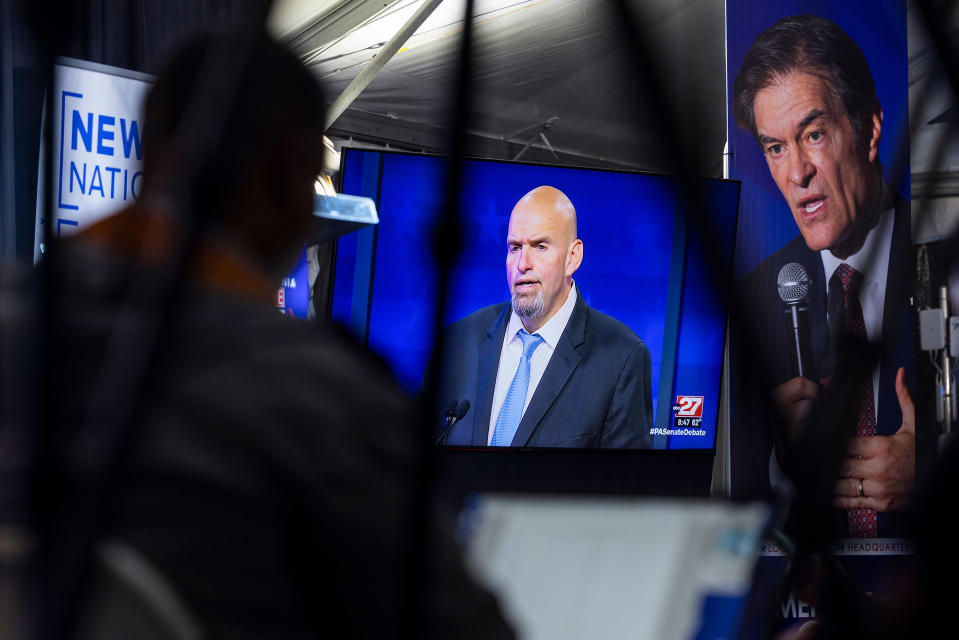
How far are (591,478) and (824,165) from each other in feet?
3.27

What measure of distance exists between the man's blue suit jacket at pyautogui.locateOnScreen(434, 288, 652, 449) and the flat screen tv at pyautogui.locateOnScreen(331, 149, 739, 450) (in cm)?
2

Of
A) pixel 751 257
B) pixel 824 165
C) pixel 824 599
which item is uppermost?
pixel 824 165

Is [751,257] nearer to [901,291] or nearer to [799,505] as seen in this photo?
[901,291]

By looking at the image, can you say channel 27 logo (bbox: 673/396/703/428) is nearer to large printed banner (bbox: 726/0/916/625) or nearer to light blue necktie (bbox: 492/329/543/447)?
large printed banner (bbox: 726/0/916/625)

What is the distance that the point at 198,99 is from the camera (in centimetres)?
40

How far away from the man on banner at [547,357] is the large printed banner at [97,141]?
94 cm

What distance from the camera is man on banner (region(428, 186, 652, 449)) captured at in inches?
83.1

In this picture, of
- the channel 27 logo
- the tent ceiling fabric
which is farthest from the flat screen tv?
the tent ceiling fabric

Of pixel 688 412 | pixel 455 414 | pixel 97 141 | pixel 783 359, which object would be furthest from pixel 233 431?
pixel 783 359

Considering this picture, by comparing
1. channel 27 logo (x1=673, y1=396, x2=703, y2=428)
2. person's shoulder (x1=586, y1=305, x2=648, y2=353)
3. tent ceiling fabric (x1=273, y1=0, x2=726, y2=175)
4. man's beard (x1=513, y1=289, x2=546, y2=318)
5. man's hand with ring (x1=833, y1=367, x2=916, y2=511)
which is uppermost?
tent ceiling fabric (x1=273, y1=0, x2=726, y2=175)

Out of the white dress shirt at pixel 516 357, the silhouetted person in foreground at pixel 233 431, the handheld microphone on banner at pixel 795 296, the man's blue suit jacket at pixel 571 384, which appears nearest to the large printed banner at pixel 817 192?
the handheld microphone on banner at pixel 795 296

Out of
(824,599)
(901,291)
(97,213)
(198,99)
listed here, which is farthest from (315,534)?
(97,213)

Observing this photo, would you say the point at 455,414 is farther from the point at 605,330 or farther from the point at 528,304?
the point at 605,330

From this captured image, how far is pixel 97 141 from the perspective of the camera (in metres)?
1.36
